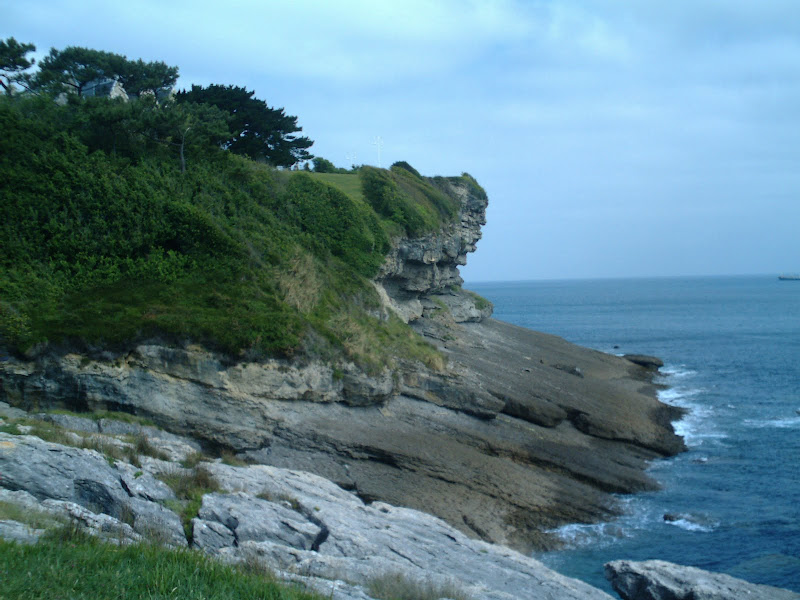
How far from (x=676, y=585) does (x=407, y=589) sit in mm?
7620

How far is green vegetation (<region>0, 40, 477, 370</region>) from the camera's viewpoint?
19.2 meters

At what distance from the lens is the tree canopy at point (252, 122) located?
35312 mm

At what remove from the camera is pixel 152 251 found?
22.0 meters

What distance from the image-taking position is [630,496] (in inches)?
886

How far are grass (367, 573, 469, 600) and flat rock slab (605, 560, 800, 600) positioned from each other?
6.11 metres

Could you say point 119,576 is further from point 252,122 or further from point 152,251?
point 252,122

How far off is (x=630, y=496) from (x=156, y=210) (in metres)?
19.6

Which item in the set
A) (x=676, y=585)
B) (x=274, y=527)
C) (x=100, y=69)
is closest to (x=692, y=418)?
(x=676, y=585)

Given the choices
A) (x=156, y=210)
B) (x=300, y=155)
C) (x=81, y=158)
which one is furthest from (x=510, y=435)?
(x=300, y=155)

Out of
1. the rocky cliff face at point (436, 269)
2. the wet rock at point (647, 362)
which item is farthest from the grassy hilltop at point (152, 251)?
the wet rock at point (647, 362)

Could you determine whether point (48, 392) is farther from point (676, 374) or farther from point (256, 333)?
point (676, 374)

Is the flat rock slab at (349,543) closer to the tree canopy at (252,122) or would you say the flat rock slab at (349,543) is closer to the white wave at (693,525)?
the white wave at (693,525)

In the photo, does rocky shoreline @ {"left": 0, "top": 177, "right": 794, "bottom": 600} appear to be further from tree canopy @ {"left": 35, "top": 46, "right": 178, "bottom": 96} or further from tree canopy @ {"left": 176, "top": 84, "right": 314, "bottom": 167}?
tree canopy @ {"left": 35, "top": 46, "right": 178, "bottom": 96}

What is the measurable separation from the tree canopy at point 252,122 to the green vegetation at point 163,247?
3460 mm
